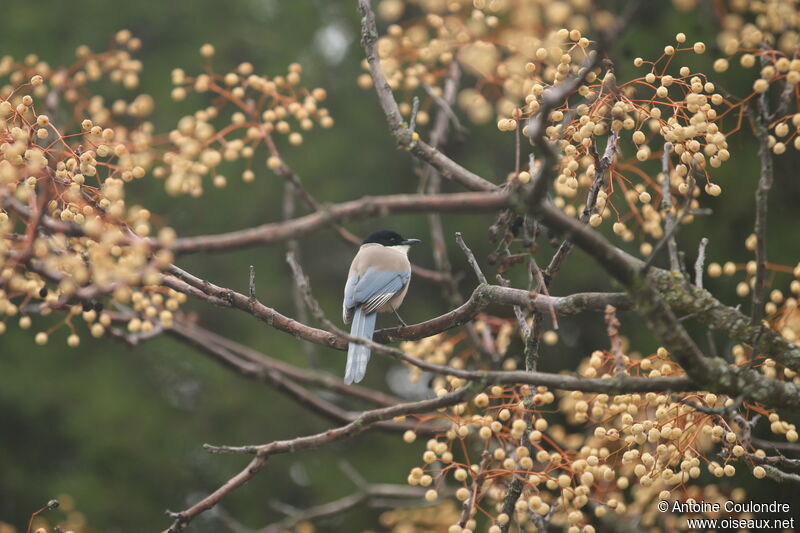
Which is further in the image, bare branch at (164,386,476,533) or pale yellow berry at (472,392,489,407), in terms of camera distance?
pale yellow berry at (472,392,489,407)

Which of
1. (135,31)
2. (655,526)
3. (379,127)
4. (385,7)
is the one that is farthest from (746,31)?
(135,31)

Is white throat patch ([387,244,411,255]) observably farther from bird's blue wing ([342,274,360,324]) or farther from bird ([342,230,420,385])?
bird's blue wing ([342,274,360,324])

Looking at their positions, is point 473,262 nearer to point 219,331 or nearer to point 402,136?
point 402,136

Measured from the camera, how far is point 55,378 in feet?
22.7

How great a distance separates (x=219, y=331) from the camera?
7.39 m

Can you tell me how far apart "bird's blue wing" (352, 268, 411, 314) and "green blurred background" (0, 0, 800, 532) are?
6.92 feet

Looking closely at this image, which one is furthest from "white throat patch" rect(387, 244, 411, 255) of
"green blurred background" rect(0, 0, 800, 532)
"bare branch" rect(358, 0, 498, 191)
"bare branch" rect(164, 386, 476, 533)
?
"bare branch" rect(164, 386, 476, 533)

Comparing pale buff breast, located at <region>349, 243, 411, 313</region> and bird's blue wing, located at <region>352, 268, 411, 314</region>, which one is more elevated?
pale buff breast, located at <region>349, 243, 411, 313</region>

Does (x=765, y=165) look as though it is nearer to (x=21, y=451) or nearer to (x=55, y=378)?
(x=55, y=378)

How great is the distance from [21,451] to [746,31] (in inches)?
266

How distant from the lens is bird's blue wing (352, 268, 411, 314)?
4117mm

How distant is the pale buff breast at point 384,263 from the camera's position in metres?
4.48

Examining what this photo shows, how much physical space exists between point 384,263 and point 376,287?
35 cm

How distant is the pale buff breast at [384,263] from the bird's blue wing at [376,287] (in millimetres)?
54
